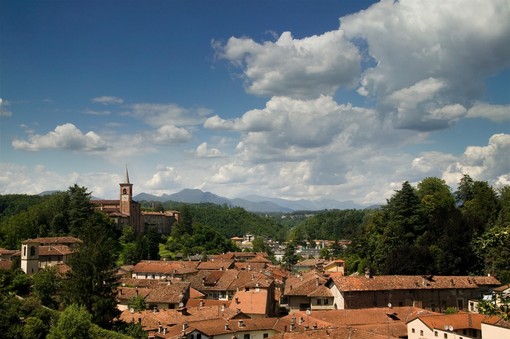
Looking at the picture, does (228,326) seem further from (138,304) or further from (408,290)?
(408,290)

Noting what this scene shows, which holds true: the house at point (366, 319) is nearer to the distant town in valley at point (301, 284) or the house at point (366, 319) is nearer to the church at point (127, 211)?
the distant town in valley at point (301, 284)

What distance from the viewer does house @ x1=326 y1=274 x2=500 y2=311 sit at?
4884cm

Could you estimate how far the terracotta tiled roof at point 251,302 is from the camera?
47.8m

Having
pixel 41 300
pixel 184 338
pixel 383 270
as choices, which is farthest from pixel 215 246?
pixel 184 338

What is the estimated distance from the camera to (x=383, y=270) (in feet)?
201

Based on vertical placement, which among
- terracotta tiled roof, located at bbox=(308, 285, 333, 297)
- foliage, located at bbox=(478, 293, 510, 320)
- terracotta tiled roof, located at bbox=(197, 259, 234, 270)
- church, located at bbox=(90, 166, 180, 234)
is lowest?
terracotta tiled roof, located at bbox=(197, 259, 234, 270)

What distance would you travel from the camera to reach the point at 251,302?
4906 centimetres

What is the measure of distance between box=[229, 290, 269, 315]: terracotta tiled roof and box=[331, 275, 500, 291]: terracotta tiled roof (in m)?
7.13

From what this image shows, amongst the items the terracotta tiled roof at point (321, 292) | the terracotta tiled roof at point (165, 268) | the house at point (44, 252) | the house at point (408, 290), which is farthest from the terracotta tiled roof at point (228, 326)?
the terracotta tiled roof at point (165, 268)

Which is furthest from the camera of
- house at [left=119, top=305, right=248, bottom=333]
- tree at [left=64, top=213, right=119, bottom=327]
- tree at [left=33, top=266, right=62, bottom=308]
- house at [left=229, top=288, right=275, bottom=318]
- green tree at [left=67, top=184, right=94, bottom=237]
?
green tree at [left=67, top=184, right=94, bottom=237]

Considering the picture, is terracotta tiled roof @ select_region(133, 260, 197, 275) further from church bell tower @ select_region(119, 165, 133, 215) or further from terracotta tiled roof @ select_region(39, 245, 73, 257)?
church bell tower @ select_region(119, 165, 133, 215)

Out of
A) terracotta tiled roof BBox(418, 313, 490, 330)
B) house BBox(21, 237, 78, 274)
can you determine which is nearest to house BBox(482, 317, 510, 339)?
terracotta tiled roof BBox(418, 313, 490, 330)

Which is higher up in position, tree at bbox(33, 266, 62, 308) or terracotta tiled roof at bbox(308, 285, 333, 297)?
tree at bbox(33, 266, 62, 308)

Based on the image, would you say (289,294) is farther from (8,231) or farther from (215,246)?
(215,246)
